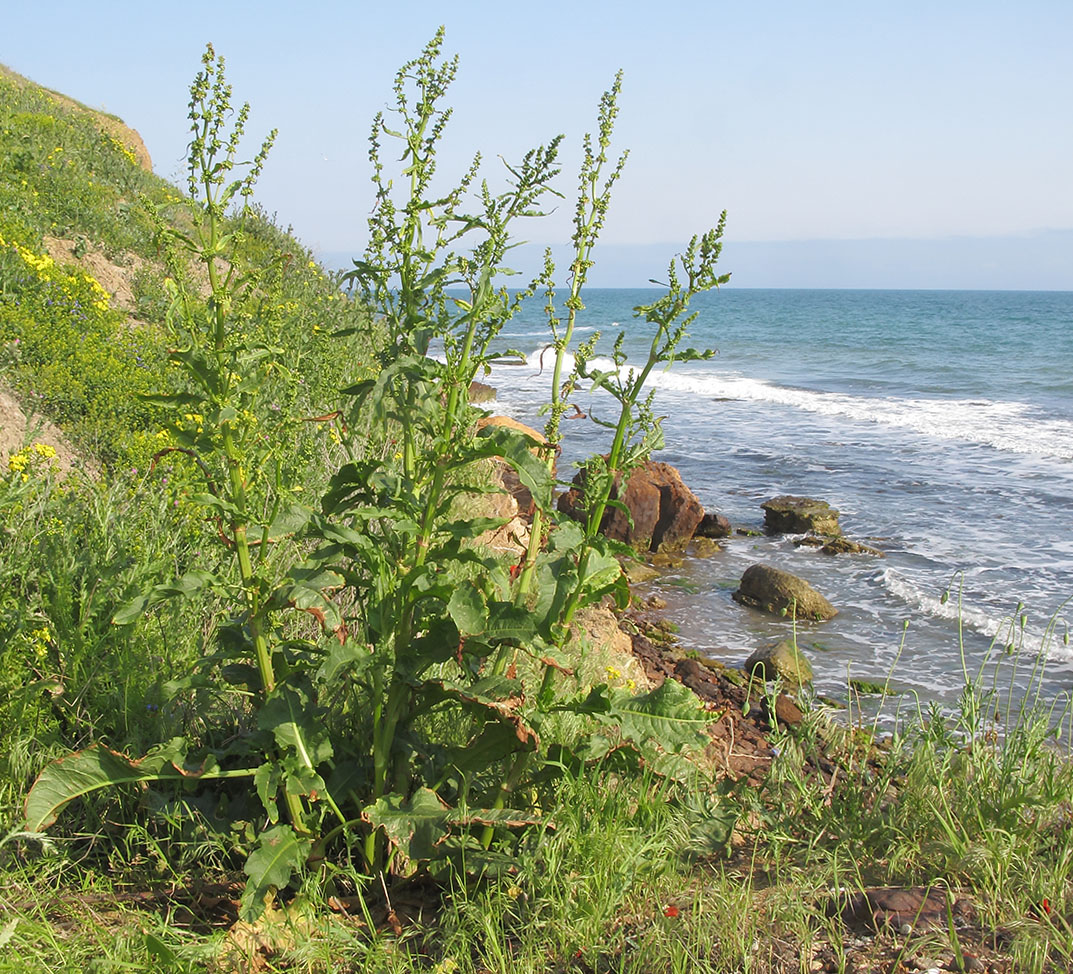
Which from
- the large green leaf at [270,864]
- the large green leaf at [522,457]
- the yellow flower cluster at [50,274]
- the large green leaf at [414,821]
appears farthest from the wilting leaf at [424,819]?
the yellow flower cluster at [50,274]

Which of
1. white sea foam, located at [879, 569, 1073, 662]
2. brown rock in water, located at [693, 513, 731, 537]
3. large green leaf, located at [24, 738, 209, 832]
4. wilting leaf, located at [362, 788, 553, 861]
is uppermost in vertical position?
large green leaf, located at [24, 738, 209, 832]

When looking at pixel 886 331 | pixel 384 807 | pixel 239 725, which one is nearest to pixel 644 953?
pixel 384 807

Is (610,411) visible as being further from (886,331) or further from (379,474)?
(886,331)

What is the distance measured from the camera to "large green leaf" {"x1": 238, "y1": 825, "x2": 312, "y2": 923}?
92.7 inches

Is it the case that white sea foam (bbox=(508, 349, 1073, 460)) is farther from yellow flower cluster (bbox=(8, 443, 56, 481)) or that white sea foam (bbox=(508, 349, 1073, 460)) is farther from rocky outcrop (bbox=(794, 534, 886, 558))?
yellow flower cluster (bbox=(8, 443, 56, 481))

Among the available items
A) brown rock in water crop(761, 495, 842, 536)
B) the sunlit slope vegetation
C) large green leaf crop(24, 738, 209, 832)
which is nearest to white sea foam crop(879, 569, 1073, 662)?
brown rock in water crop(761, 495, 842, 536)

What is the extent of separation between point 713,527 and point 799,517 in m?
1.11

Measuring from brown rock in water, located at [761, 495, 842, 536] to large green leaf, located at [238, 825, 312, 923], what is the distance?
31.6ft

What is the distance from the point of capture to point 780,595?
851cm

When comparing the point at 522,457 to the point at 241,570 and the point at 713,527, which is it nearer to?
the point at 241,570

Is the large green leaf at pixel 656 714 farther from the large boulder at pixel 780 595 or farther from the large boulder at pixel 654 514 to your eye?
the large boulder at pixel 654 514

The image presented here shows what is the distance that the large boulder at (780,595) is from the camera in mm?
8430

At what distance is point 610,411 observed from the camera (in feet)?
59.1

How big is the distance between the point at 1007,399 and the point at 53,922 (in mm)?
25326
